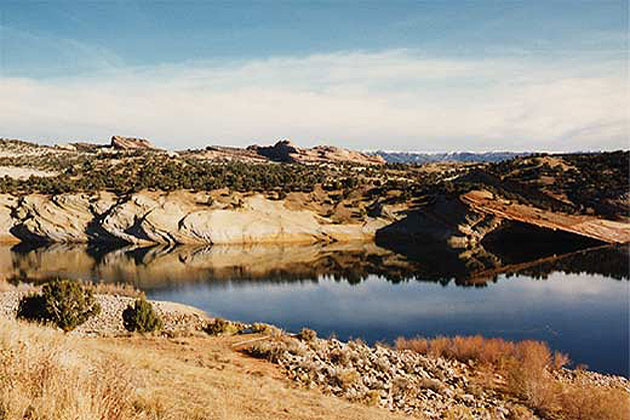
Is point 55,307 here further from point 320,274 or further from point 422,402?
point 320,274

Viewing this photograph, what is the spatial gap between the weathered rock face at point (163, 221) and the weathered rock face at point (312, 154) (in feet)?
200

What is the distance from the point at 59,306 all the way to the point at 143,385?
1101 centimetres

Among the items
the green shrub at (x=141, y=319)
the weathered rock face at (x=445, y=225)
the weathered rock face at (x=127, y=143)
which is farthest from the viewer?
the weathered rock face at (x=127, y=143)

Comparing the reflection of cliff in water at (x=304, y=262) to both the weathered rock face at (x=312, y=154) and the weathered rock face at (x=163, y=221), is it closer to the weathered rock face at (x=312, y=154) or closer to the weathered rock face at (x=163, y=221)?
the weathered rock face at (x=163, y=221)

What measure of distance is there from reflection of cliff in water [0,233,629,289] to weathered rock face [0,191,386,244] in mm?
2357

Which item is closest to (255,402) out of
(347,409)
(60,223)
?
(347,409)

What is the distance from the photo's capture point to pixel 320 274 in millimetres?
38719

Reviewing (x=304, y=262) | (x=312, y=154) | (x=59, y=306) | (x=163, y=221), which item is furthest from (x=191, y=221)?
(x=312, y=154)

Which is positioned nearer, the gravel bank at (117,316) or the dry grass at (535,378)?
the dry grass at (535,378)

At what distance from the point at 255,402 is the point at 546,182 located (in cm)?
5556

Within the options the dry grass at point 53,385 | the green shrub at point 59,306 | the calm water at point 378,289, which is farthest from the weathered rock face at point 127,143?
the dry grass at point 53,385

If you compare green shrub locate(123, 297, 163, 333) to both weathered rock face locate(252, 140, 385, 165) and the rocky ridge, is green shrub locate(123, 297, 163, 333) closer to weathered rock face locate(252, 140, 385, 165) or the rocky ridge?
the rocky ridge

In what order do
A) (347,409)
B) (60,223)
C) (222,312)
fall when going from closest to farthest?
(347,409) → (222,312) → (60,223)

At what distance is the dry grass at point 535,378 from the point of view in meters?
13.6
